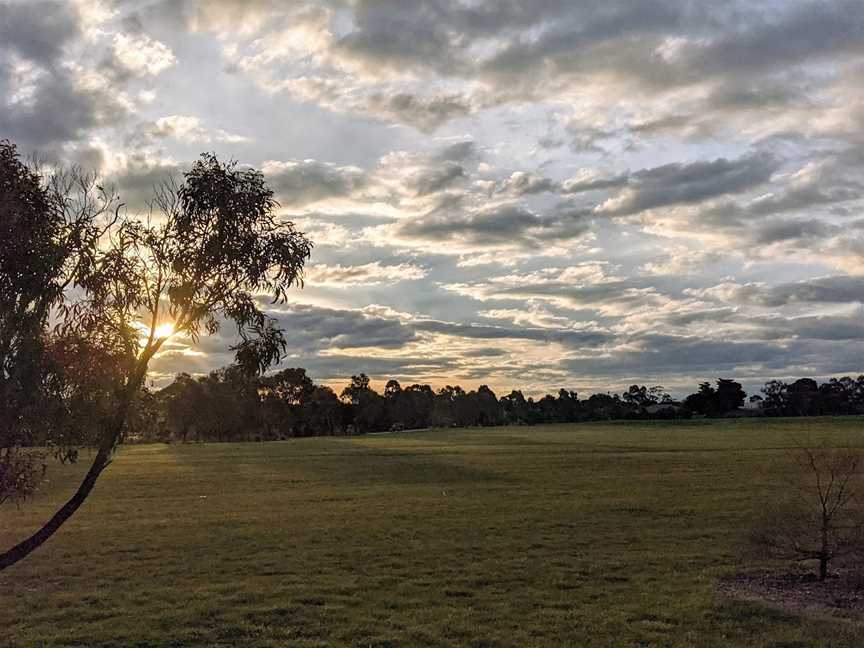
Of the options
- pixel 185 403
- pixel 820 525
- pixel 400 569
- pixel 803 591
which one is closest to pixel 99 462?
pixel 400 569

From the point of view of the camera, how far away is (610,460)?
6881 cm

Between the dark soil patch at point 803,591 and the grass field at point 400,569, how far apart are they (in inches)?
26.3

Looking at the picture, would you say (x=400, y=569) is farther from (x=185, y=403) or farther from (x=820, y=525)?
(x=185, y=403)

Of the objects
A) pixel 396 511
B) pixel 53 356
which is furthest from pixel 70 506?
pixel 396 511

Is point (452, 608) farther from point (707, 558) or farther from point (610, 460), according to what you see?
point (610, 460)

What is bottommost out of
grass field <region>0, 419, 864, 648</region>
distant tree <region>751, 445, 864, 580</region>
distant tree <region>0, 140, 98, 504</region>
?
grass field <region>0, 419, 864, 648</region>

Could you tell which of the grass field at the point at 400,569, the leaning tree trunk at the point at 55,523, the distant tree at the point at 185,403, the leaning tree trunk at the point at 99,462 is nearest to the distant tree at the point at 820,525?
the grass field at the point at 400,569

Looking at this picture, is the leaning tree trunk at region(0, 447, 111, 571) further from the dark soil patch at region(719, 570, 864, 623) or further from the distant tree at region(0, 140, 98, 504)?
the dark soil patch at region(719, 570, 864, 623)

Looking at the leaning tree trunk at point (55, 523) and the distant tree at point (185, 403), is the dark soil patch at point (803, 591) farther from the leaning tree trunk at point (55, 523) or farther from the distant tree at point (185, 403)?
the distant tree at point (185, 403)

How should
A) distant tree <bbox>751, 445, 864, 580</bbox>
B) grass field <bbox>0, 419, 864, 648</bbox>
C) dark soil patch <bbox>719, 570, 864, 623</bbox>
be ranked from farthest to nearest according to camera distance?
distant tree <bbox>751, 445, 864, 580</bbox>
dark soil patch <bbox>719, 570, 864, 623</bbox>
grass field <bbox>0, 419, 864, 648</bbox>

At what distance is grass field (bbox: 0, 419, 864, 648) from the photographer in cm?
1656

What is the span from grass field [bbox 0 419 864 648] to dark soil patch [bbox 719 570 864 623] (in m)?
0.67

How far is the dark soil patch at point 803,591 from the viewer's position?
1791 cm

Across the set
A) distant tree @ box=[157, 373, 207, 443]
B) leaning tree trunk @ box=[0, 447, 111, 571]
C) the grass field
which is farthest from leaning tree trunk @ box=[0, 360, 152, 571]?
distant tree @ box=[157, 373, 207, 443]
